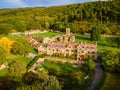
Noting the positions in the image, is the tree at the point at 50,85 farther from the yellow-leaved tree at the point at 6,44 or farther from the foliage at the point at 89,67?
the yellow-leaved tree at the point at 6,44

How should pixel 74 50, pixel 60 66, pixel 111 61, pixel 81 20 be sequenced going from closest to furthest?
pixel 111 61 < pixel 60 66 < pixel 74 50 < pixel 81 20

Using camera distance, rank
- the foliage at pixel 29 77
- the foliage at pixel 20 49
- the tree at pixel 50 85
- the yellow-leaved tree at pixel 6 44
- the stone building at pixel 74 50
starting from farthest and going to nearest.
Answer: the yellow-leaved tree at pixel 6 44, the foliage at pixel 20 49, the stone building at pixel 74 50, the foliage at pixel 29 77, the tree at pixel 50 85

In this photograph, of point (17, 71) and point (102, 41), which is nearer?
point (17, 71)

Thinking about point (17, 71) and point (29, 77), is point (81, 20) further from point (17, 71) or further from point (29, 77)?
point (29, 77)

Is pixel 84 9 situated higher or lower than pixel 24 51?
higher

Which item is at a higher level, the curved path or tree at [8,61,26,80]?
tree at [8,61,26,80]

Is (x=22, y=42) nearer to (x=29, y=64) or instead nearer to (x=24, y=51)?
(x=24, y=51)

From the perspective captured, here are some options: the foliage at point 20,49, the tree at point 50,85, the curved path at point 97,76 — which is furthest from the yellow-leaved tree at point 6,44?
the tree at point 50,85

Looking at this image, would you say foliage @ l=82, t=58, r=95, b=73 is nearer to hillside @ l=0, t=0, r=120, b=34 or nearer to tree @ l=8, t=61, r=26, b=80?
tree @ l=8, t=61, r=26, b=80

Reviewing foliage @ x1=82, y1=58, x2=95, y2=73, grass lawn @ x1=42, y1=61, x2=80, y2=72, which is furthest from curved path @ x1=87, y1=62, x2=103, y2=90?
grass lawn @ x1=42, y1=61, x2=80, y2=72

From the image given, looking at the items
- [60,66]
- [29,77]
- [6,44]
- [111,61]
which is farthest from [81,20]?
[29,77]

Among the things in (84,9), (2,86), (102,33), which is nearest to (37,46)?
(102,33)
